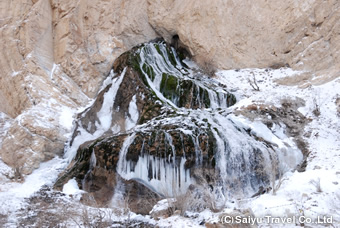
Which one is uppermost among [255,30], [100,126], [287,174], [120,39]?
[255,30]

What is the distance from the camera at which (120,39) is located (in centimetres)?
1648

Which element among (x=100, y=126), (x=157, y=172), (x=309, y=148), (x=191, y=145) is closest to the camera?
(x=157, y=172)

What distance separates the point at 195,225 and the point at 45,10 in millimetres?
12908

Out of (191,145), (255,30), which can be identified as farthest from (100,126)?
(255,30)

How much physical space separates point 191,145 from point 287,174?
2.73 m

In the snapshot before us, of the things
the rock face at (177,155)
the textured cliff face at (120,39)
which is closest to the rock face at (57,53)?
the textured cliff face at (120,39)

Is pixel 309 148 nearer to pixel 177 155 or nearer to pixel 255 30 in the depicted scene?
pixel 177 155

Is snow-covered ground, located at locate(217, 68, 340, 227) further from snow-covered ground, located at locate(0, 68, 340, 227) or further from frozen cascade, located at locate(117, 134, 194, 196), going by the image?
frozen cascade, located at locate(117, 134, 194, 196)

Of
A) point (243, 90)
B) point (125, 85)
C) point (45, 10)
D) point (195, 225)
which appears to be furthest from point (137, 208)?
point (45, 10)

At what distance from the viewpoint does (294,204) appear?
24.4 feet

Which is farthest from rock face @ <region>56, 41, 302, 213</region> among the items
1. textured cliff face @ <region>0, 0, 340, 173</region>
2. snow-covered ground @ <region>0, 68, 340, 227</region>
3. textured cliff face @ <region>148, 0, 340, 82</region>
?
textured cliff face @ <region>148, 0, 340, 82</region>

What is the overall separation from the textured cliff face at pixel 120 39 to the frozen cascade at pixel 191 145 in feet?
8.83

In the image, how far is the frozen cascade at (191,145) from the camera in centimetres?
980

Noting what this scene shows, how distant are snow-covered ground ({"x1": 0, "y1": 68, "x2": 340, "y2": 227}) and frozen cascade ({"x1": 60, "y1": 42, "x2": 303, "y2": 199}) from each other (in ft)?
2.30
